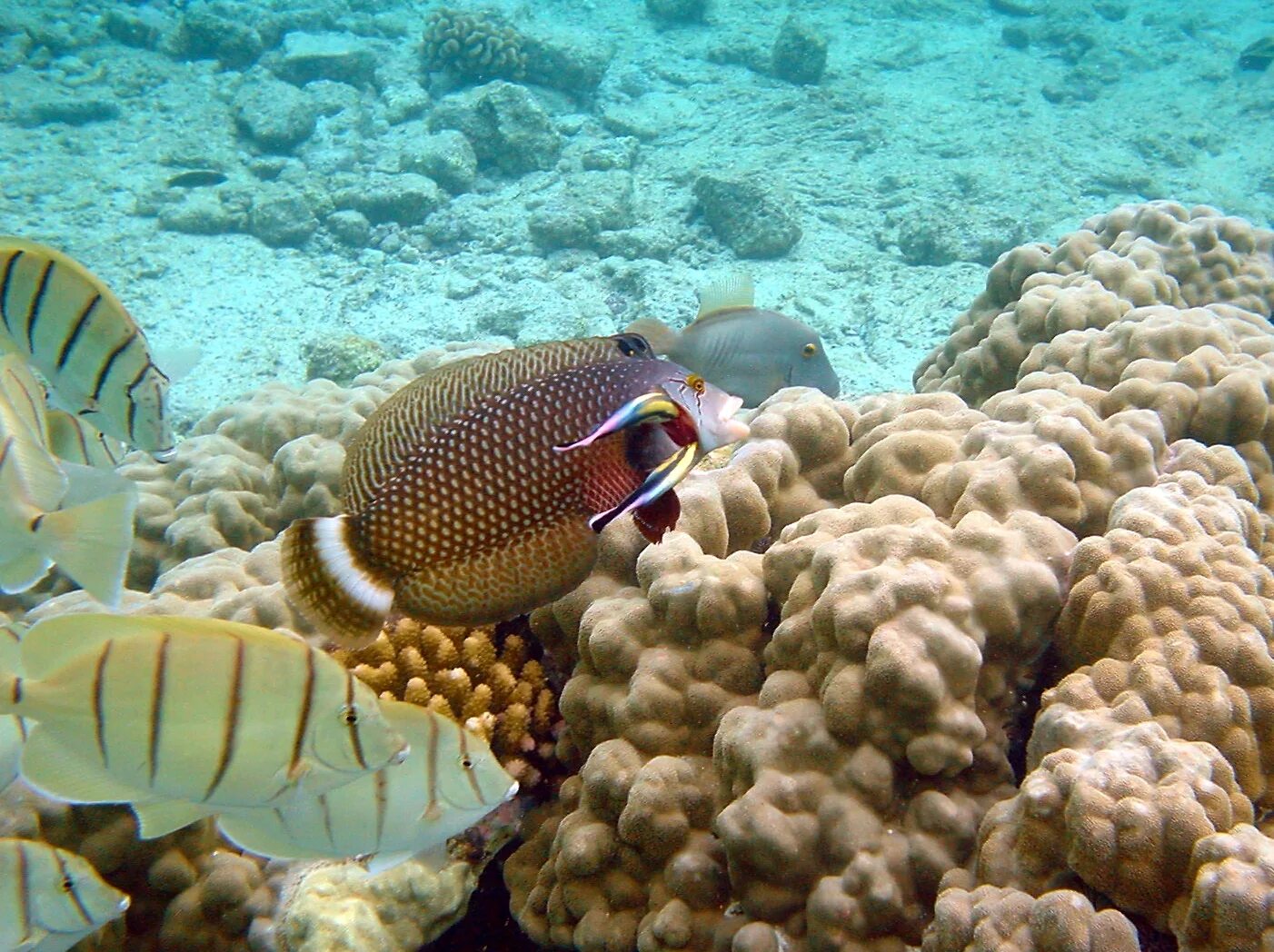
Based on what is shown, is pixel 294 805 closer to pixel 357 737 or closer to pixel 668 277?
pixel 357 737

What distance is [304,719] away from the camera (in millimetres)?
1548

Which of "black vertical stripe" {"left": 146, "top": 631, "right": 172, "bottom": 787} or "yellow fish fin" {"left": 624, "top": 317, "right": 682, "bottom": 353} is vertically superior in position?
"black vertical stripe" {"left": 146, "top": 631, "right": 172, "bottom": 787}

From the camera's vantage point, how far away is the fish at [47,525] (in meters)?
1.96

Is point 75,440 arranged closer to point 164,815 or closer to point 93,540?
point 93,540

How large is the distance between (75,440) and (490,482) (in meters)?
2.58

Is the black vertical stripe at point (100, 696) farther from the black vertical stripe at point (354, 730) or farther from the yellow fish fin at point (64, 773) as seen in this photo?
the black vertical stripe at point (354, 730)

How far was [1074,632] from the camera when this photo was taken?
2.32 metres

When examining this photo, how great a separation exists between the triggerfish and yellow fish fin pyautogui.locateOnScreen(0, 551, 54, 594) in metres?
0.86

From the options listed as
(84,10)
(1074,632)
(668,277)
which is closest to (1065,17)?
(668,277)

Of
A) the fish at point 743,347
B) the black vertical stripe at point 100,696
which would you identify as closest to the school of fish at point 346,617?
the black vertical stripe at point 100,696

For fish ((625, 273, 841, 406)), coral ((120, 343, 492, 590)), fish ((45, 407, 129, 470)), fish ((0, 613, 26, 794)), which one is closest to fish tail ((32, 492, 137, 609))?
fish ((0, 613, 26, 794))

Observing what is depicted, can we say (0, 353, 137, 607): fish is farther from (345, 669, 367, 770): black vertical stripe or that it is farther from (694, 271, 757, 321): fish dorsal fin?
(694, 271, 757, 321): fish dorsal fin

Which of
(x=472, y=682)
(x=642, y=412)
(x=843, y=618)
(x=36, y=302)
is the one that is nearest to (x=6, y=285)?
(x=36, y=302)

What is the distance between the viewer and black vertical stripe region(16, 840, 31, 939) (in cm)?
190
